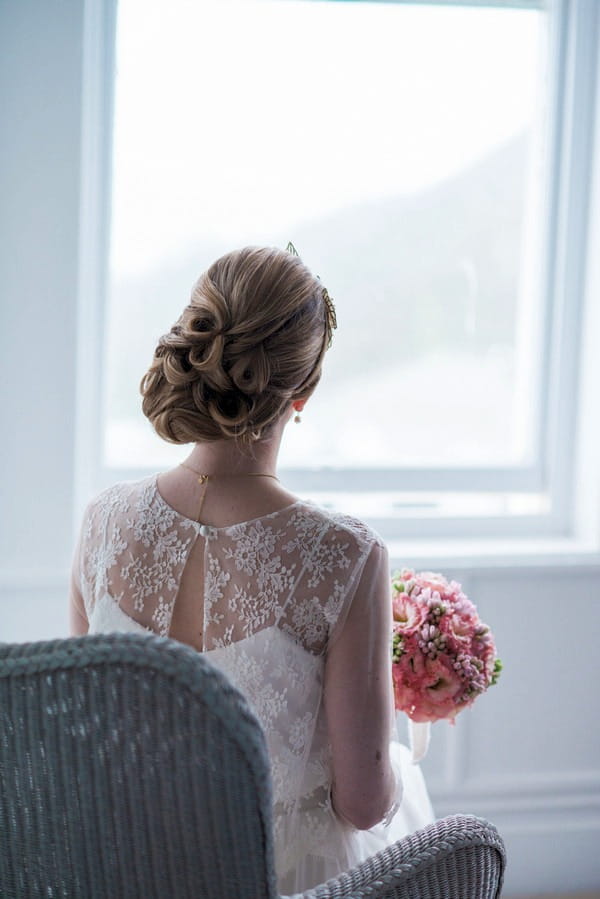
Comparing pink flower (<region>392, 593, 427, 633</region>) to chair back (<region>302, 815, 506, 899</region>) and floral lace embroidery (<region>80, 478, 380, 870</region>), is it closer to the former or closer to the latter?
floral lace embroidery (<region>80, 478, 380, 870</region>)

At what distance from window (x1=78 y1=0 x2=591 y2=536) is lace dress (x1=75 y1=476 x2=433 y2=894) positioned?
49.2 inches

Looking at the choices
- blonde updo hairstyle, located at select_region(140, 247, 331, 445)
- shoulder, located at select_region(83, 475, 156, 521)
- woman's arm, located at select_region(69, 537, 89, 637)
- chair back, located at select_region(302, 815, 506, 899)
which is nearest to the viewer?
chair back, located at select_region(302, 815, 506, 899)

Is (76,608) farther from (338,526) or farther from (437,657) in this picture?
(437,657)

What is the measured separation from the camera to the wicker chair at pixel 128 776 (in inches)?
29.4

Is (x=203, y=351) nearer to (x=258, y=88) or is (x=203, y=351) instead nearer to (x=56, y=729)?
(x=56, y=729)

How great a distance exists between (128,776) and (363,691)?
53cm

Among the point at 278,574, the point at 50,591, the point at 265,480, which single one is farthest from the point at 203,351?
the point at 50,591

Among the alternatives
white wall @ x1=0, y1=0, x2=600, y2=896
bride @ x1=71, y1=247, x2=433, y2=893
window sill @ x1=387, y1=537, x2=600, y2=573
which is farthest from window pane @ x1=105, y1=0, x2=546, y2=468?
bride @ x1=71, y1=247, x2=433, y2=893

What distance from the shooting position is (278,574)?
4.03 feet

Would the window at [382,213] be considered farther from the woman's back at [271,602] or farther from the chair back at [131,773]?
the chair back at [131,773]

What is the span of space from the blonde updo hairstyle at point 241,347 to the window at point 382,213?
1.23 metres

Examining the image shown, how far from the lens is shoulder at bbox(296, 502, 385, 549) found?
48.9 inches

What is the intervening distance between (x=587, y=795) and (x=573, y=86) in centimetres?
210

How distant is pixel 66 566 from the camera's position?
2.19 meters
